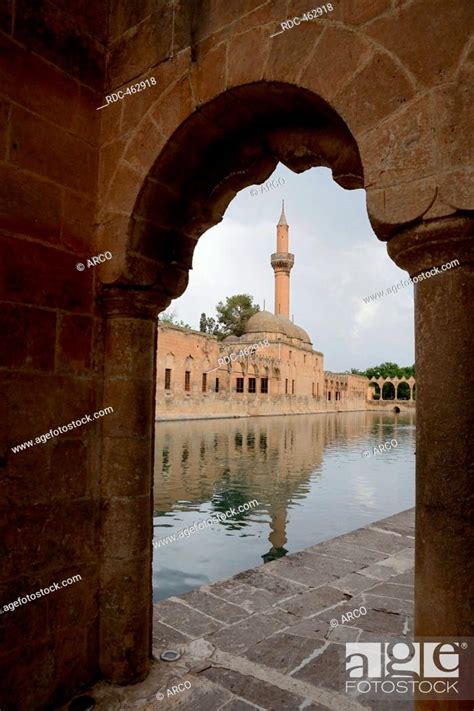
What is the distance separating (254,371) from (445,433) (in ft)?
128

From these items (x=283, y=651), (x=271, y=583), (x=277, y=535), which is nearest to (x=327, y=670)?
(x=283, y=651)

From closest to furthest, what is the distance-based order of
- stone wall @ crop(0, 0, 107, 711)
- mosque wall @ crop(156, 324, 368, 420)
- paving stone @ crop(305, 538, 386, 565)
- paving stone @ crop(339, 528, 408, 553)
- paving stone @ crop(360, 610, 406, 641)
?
1. stone wall @ crop(0, 0, 107, 711)
2. paving stone @ crop(360, 610, 406, 641)
3. paving stone @ crop(305, 538, 386, 565)
4. paving stone @ crop(339, 528, 408, 553)
5. mosque wall @ crop(156, 324, 368, 420)

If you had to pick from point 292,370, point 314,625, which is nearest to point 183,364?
point 292,370

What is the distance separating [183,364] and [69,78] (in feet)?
92.8

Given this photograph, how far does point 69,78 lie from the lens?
8.36 feet

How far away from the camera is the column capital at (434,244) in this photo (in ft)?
5.32

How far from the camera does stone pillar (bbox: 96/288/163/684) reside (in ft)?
8.42

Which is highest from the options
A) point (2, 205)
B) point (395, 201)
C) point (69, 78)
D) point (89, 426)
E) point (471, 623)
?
point (69, 78)

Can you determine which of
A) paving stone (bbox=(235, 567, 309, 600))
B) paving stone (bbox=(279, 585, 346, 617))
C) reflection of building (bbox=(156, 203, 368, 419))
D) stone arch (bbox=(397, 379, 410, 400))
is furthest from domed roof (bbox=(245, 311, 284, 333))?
paving stone (bbox=(279, 585, 346, 617))

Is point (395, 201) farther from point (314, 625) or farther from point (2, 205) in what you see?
point (314, 625)

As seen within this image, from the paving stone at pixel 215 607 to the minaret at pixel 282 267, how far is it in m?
45.0

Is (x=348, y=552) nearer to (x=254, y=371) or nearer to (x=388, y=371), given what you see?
(x=254, y=371)

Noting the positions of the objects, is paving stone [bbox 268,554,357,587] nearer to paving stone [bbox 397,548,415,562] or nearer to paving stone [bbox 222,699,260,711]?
paving stone [bbox 397,548,415,562]

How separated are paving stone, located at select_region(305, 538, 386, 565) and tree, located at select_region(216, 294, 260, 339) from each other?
156 ft
